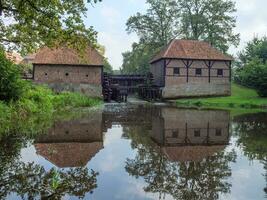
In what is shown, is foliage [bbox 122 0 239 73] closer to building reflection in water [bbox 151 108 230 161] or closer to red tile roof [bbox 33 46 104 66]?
red tile roof [bbox 33 46 104 66]

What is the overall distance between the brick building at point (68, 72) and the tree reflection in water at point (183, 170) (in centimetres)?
2871

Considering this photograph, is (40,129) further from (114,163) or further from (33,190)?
(33,190)

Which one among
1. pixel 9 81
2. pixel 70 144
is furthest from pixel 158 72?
pixel 70 144

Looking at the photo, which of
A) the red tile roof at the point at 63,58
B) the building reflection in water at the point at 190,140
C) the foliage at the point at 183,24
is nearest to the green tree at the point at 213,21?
the foliage at the point at 183,24

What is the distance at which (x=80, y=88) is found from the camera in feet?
133

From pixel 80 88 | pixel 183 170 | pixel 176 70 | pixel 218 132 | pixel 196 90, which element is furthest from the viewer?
pixel 196 90

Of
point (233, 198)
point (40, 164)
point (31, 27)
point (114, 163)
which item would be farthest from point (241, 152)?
point (31, 27)

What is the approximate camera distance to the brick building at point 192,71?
45375 mm

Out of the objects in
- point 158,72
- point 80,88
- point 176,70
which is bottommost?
point 80,88

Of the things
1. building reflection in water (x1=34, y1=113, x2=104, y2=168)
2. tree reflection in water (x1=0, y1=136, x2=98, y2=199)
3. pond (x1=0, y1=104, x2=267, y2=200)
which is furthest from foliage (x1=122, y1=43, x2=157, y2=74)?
tree reflection in water (x1=0, y1=136, x2=98, y2=199)

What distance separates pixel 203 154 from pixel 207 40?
44505 mm

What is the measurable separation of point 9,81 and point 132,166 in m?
11.0

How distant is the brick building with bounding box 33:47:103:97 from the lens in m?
39.9

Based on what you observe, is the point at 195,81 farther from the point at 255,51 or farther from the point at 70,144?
the point at 70,144
